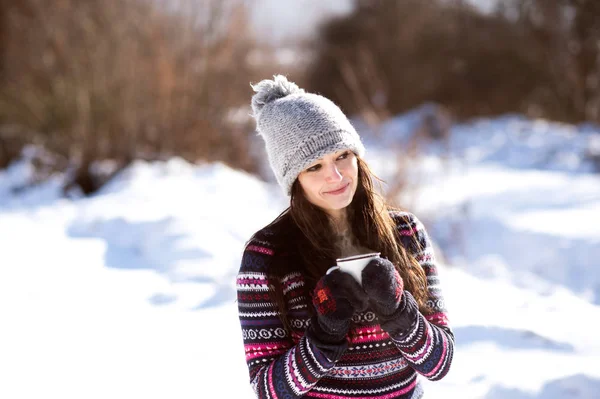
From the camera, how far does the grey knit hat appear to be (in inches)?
62.7

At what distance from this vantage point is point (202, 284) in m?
3.76

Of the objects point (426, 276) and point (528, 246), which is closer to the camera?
point (426, 276)

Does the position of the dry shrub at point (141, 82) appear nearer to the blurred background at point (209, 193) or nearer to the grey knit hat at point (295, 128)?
the blurred background at point (209, 193)

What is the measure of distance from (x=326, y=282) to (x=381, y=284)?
0.43 ft

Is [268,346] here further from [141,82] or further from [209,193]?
[141,82]

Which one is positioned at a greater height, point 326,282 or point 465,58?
point 465,58

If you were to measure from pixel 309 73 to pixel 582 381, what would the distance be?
1576cm

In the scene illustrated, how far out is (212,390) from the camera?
2.53m

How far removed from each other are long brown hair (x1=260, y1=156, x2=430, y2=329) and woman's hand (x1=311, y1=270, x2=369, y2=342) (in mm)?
191

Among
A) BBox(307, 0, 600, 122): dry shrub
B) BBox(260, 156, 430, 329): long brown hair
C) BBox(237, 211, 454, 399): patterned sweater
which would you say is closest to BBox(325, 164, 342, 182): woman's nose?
BBox(260, 156, 430, 329): long brown hair

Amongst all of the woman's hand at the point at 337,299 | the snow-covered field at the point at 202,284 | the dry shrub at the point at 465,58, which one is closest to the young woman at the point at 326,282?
the woman's hand at the point at 337,299

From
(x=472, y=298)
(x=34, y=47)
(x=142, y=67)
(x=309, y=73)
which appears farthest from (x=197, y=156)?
(x=309, y=73)

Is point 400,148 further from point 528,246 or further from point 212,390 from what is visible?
point 212,390

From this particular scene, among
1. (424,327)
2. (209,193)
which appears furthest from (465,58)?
(424,327)
